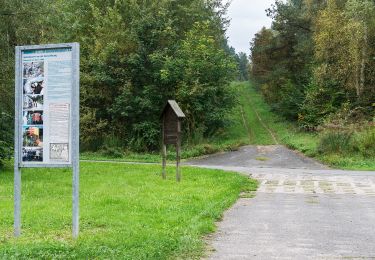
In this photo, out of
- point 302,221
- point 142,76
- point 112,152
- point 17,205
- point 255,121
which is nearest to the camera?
point 17,205

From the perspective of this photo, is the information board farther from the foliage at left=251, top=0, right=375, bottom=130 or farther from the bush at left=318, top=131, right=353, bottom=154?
the foliage at left=251, top=0, right=375, bottom=130

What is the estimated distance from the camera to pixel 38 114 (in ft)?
25.8

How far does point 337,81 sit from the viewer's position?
36.2 meters

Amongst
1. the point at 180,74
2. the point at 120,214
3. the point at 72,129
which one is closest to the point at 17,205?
the point at 72,129

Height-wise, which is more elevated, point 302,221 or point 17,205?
point 17,205

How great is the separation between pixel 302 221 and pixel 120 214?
3428 millimetres

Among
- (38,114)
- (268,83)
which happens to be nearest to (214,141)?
(268,83)

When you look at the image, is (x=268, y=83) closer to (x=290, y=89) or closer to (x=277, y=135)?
(x=290, y=89)

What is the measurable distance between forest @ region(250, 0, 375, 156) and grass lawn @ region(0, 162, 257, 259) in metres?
10.9

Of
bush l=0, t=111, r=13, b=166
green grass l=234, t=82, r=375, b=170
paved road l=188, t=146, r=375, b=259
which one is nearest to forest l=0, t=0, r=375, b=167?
green grass l=234, t=82, r=375, b=170

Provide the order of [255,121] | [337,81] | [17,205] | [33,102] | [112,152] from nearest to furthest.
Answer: [33,102], [17,205], [112,152], [337,81], [255,121]

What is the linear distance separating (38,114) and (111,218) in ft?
8.32

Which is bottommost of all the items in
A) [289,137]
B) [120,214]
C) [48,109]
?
[120,214]

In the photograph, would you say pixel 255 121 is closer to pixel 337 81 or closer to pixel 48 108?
pixel 337 81
